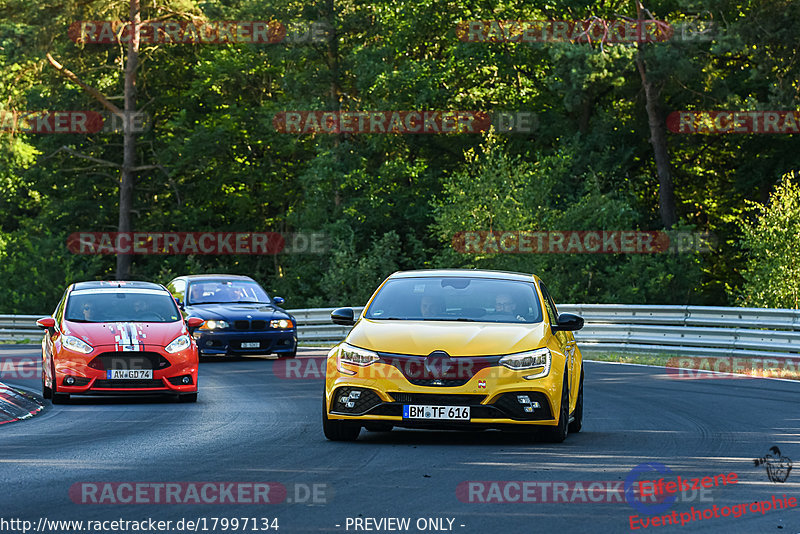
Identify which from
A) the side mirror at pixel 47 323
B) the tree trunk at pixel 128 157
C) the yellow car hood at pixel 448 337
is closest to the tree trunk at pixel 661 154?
the tree trunk at pixel 128 157

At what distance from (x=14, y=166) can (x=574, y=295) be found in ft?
88.6

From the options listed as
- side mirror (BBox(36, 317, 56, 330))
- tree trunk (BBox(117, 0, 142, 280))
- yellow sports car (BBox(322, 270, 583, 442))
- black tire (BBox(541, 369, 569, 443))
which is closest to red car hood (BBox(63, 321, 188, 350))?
side mirror (BBox(36, 317, 56, 330))

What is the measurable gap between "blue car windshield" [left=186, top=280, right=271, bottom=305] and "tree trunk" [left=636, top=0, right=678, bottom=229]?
18.5 meters

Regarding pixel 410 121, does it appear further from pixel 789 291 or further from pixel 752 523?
pixel 752 523

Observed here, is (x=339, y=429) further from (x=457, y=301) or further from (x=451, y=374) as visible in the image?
(x=457, y=301)

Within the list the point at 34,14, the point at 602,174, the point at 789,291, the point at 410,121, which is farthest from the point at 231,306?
the point at 34,14

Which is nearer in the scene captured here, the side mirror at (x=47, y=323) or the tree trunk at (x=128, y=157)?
the side mirror at (x=47, y=323)

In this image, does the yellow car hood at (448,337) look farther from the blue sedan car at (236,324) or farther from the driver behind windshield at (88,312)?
the blue sedan car at (236,324)

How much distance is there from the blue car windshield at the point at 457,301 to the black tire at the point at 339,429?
115 cm

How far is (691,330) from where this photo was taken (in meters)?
26.8

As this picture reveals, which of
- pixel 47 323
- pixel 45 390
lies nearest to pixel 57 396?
pixel 45 390

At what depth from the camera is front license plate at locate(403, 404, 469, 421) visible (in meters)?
11.8

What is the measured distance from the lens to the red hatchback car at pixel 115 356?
16.9m

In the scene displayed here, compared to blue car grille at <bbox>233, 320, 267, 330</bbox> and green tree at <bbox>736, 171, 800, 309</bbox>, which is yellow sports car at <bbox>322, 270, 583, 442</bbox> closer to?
blue car grille at <bbox>233, 320, 267, 330</bbox>
